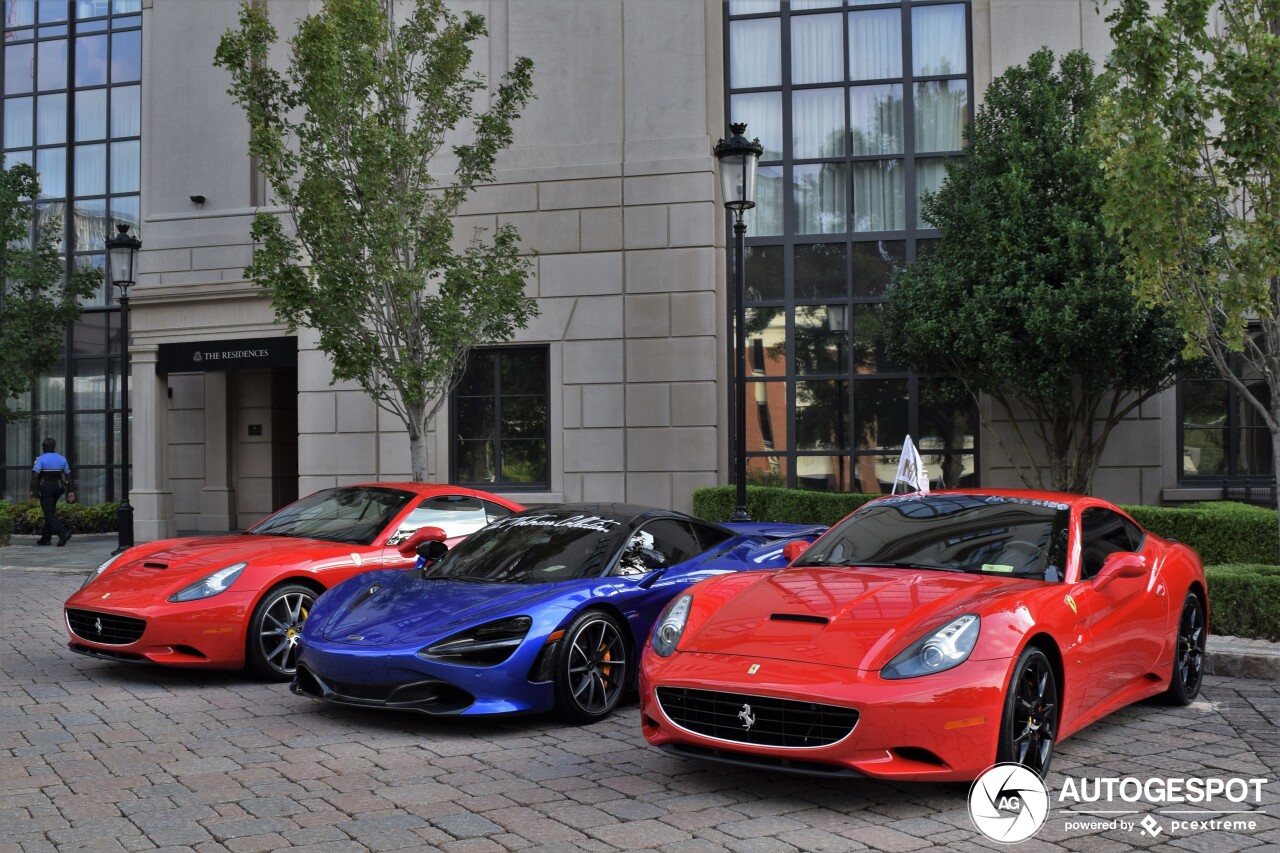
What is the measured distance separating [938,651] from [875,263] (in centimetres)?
1305

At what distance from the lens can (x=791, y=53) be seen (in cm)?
1795

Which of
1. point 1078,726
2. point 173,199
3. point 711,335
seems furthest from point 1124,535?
point 173,199

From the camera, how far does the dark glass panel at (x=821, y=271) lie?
17.5m

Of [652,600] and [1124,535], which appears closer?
[1124,535]

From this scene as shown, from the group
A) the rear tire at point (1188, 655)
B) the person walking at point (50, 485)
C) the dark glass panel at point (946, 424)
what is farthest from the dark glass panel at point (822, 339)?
the person walking at point (50, 485)

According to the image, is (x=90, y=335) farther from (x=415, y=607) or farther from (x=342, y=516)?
(x=415, y=607)

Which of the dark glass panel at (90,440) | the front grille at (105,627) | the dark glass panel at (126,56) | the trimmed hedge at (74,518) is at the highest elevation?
the dark glass panel at (126,56)

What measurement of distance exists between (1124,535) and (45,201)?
25861mm

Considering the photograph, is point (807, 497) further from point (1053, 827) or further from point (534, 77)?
point (1053, 827)

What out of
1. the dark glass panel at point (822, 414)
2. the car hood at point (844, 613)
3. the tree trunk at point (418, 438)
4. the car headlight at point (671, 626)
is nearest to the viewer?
the car hood at point (844, 613)

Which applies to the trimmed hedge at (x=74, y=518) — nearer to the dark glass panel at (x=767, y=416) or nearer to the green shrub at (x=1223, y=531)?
the dark glass panel at (x=767, y=416)

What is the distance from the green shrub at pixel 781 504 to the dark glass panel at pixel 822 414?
1.00 meters

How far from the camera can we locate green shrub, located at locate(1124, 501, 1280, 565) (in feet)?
36.5

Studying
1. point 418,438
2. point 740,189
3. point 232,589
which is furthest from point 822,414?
point 232,589
